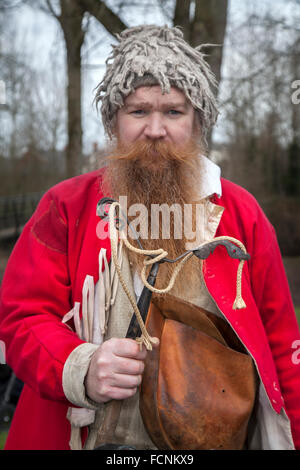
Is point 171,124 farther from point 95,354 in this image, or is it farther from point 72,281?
point 95,354

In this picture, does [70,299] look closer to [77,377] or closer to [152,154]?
[77,377]

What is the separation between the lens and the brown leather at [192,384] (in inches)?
50.1

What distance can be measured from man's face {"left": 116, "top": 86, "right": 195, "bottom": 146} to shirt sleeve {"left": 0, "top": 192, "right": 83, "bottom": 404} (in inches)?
16.5

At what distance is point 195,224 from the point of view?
1626 mm

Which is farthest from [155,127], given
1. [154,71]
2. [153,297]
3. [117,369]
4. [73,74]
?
[73,74]

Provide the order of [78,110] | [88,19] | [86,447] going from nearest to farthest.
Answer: [86,447] < [88,19] < [78,110]

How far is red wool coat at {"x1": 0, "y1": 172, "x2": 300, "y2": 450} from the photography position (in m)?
1.43

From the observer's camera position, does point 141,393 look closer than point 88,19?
Yes

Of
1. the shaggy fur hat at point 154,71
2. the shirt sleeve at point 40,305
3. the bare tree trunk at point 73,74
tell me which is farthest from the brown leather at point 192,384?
the bare tree trunk at point 73,74

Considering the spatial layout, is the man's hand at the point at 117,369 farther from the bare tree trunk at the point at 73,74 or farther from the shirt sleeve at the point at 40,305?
the bare tree trunk at the point at 73,74

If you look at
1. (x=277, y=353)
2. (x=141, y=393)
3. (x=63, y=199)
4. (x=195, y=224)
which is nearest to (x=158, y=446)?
(x=141, y=393)

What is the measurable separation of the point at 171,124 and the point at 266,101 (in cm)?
1116

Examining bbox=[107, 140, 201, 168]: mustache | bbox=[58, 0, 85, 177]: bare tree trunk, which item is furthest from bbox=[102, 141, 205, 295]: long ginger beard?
bbox=[58, 0, 85, 177]: bare tree trunk

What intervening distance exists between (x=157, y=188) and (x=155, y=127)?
0.23 m
